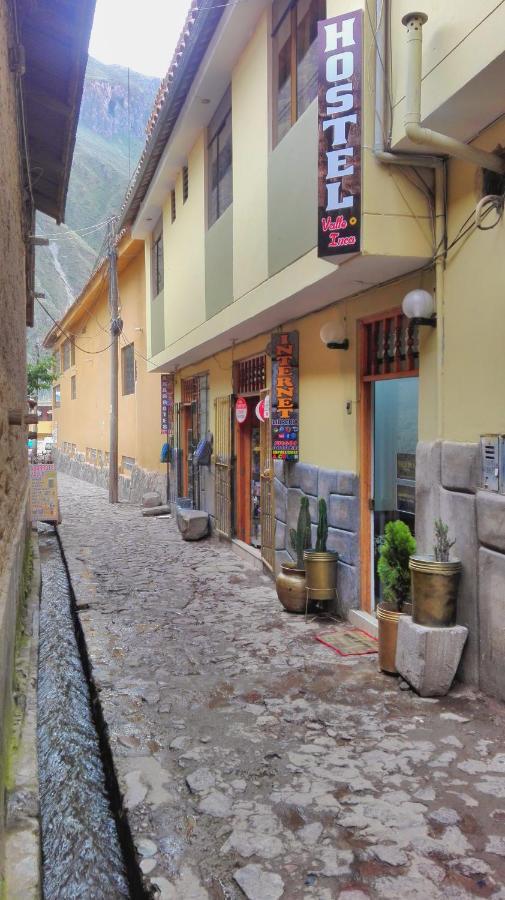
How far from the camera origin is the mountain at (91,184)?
275 feet

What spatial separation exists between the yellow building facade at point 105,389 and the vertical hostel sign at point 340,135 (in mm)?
12739

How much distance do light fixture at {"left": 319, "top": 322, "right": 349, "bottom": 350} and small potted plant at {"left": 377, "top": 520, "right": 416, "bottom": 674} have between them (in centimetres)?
216

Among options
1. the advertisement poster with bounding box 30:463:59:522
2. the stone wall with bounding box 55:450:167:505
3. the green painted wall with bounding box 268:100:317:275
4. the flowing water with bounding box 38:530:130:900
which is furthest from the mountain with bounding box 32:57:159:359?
the flowing water with bounding box 38:530:130:900

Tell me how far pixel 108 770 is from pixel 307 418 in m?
4.66

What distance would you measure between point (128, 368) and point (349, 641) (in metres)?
16.2

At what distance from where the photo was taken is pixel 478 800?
356 centimetres

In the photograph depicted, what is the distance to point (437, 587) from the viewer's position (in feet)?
15.8

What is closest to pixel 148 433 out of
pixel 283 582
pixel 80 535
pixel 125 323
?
pixel 125 323

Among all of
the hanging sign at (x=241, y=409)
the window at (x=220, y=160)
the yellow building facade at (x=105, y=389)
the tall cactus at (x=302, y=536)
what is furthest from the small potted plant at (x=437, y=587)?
the yellow building facade at (x=105, y=389)

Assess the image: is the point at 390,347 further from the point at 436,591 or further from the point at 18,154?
the point at 18,154

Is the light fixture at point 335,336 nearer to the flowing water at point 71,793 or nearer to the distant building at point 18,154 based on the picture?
the distant building at point 18,154

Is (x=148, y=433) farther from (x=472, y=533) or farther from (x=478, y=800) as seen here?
(x=478, y=800)

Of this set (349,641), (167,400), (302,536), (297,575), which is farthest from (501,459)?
(167,400)

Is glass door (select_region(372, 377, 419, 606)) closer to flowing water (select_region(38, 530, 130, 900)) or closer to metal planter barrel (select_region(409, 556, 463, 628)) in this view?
metal planter barrel (select_region(409, 556, 463, 628))
